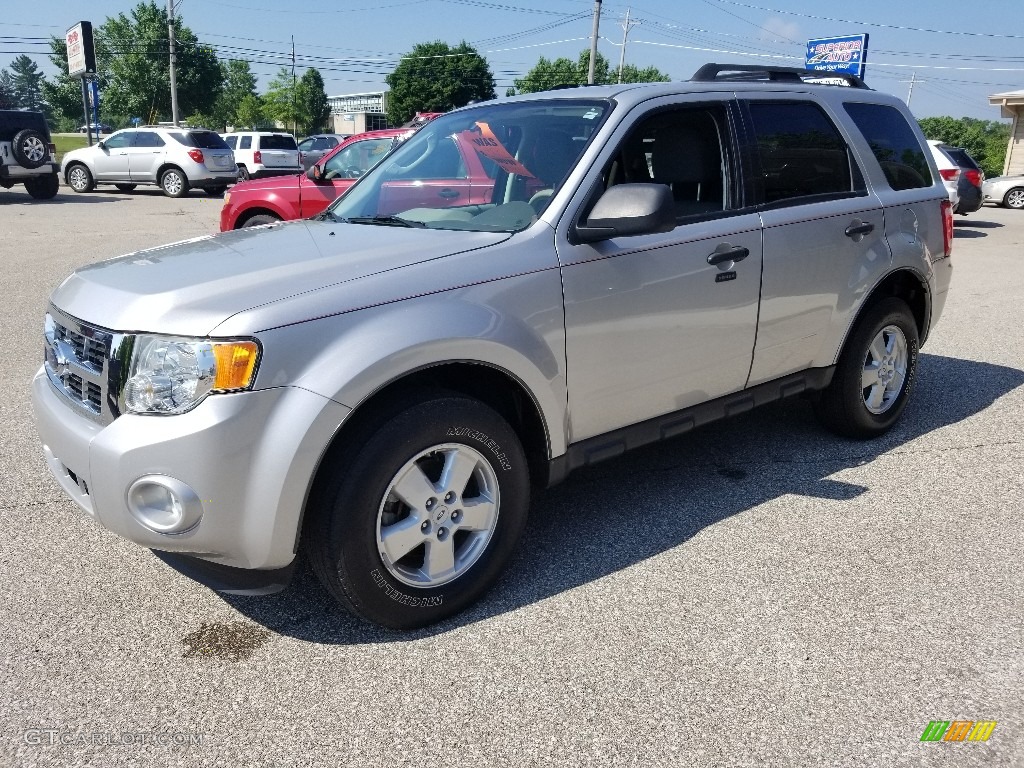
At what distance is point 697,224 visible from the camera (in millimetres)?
3711

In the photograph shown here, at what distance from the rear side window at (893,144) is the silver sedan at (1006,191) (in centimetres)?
2230

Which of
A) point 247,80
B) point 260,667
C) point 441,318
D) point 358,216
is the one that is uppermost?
point 247,80

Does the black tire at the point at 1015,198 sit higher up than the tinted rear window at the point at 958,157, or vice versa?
the tinted rear window at the point at 958,157

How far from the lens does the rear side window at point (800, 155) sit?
4082 millimetres

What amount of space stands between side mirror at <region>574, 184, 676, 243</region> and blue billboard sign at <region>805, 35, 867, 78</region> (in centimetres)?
2756

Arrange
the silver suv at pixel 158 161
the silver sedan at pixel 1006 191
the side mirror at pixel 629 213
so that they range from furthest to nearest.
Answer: the silver sedan at pixel 1006 191 → the silver suv at pixel 158 161 → the side mirror at pixel 629 213

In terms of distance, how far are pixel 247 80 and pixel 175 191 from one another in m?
90.3

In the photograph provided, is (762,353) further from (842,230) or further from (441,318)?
(441,318)

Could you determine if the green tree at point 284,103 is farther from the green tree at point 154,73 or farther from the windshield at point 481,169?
the windshield at point 481,169

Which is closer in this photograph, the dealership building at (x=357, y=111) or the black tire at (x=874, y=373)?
the black tire at (x=874, y=373)

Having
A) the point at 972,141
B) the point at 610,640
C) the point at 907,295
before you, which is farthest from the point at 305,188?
the point at 972,141

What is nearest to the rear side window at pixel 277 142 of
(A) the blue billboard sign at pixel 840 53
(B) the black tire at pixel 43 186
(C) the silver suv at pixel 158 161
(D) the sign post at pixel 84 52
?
(C) the silver suv at pixel 158 161

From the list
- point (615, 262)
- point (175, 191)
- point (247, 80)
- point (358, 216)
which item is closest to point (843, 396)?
point (615, 262)

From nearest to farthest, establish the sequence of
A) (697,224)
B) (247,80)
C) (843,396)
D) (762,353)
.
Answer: (697,224)
(762,353)
(843,396)
(247,80)
